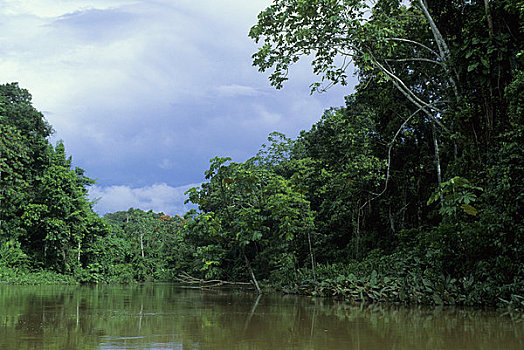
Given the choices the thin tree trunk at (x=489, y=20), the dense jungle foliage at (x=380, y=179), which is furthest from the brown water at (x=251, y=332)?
the thin tree trunk at (x=489, y=20)

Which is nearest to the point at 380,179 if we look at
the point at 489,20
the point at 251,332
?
the point at 489,20

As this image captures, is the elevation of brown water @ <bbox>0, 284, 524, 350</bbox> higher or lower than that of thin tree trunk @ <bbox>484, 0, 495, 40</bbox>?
lower

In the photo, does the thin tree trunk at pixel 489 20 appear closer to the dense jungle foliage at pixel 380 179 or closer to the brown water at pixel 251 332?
the dense jungle foliage at pixel 380 179

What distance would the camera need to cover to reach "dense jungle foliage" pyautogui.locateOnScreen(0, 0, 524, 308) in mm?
8281

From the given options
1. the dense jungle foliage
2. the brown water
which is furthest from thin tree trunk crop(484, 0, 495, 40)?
the brown water

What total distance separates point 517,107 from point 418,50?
608 centimetres

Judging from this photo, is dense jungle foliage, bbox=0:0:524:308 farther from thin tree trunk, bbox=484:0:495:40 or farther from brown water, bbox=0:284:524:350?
brown water, bbox=0:284:524:350

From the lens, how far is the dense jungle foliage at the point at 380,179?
8.28m

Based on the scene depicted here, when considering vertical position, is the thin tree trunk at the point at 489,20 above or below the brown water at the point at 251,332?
above

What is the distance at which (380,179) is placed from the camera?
47.2ft

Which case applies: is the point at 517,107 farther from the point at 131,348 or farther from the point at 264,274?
the point at 264,274

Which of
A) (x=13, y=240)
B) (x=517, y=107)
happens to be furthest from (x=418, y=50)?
(x=13, y=240)

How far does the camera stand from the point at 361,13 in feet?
34.8

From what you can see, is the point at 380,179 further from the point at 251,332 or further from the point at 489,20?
the point at 251,332
